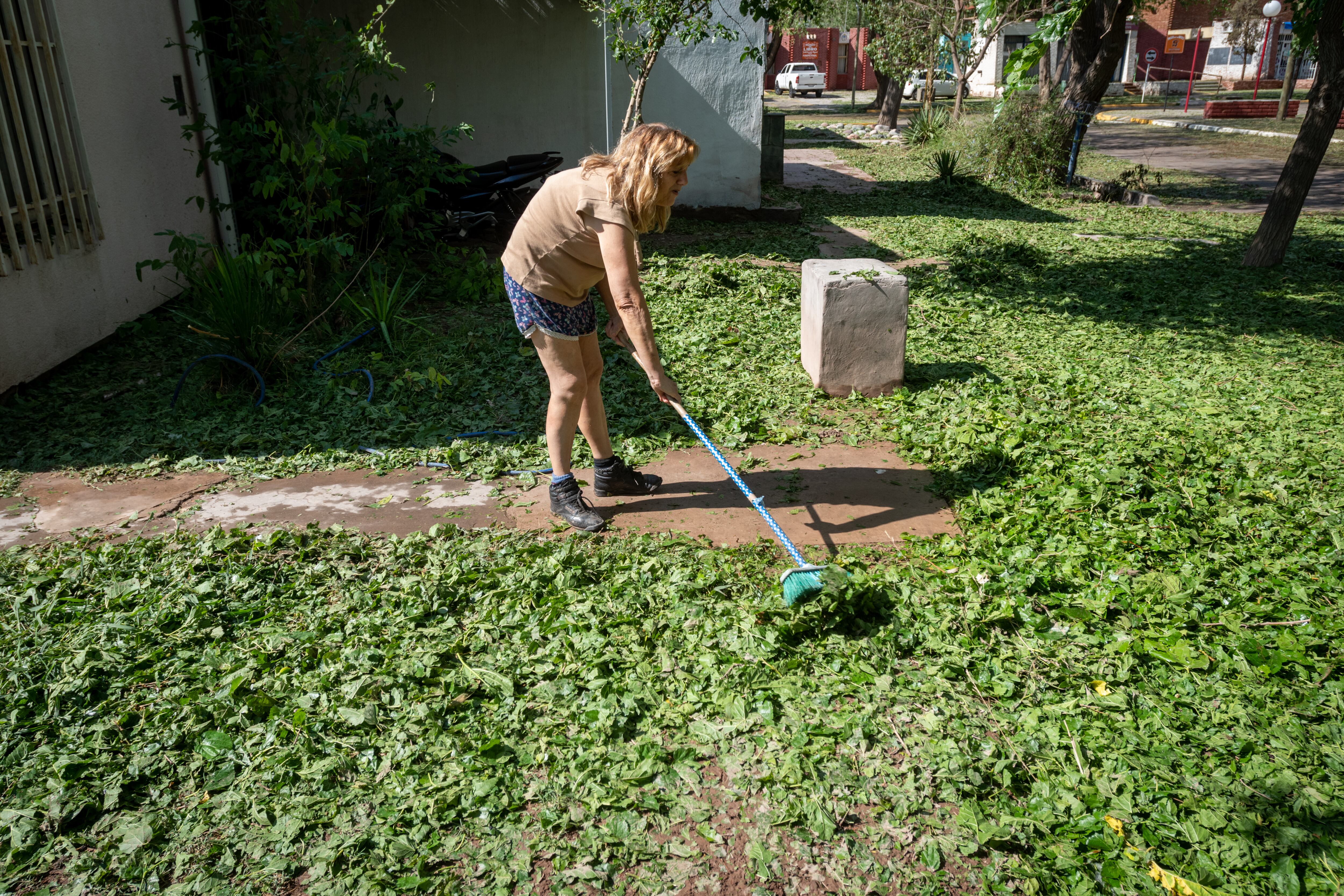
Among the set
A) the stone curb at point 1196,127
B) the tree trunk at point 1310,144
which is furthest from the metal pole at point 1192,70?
the tree trunk at point 1310,144

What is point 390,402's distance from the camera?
530cm

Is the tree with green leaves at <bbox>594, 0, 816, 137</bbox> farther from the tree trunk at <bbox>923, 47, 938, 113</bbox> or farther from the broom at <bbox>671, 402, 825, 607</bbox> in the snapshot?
the tree trunk at <bbox>923, 47, 938, 113</bbox>

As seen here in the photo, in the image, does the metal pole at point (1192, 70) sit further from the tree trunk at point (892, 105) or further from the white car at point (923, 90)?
the tree trunk at point (892, 105)

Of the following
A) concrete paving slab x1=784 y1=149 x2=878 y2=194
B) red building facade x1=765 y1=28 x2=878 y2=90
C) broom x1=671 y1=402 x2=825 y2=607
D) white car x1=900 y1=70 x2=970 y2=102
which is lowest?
broom x1=671 y1=402 x2=825 y2=607

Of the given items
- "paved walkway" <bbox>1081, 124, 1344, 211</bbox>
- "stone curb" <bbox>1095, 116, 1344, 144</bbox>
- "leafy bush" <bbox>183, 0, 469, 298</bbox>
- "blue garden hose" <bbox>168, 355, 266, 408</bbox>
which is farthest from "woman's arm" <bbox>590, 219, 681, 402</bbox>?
"stone curb" <bbox>1095, 116, 1344, 144</bbox>

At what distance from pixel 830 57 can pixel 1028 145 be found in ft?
128

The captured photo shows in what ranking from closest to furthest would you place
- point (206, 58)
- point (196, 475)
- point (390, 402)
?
point (196, 475)
point (390, 402)
point (206, 58)

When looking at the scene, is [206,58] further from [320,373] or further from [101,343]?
[320,373]

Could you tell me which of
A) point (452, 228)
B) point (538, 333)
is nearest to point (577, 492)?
point (538, 333)

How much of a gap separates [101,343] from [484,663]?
4535 millimetres

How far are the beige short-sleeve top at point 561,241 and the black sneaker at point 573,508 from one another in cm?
82

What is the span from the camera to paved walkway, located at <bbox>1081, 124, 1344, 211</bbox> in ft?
45.4

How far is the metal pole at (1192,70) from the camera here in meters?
29.6

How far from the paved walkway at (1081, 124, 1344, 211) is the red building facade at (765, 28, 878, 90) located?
26965 mm
